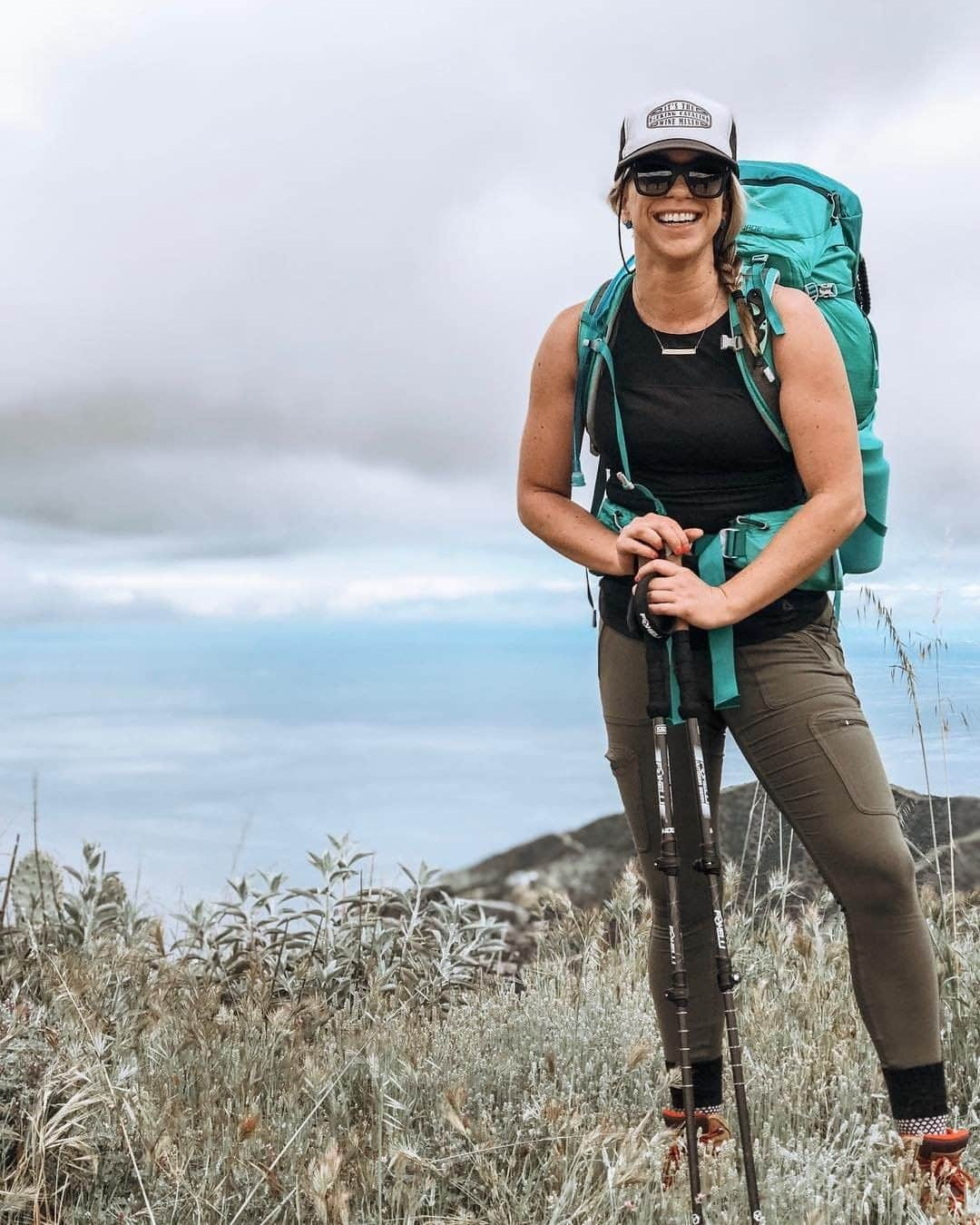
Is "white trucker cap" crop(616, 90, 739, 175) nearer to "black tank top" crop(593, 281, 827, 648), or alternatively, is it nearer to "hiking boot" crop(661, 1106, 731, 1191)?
"black tank top" crop(593, 281, 827, 648)

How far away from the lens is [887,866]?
326 centimetres

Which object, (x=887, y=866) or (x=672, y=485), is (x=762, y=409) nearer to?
(x=672, y=485)

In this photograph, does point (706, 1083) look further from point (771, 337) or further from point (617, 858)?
point (617, 858)

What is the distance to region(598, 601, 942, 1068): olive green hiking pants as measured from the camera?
3.27m

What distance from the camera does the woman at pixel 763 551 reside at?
3.26 meters

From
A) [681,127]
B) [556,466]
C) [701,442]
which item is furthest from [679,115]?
[556,466]

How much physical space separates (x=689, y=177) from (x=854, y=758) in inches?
57.3

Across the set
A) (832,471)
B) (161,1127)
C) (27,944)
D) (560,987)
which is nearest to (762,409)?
(832,471)

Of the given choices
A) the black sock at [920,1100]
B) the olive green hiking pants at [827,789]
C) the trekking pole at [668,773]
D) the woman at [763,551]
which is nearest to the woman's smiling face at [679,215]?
the woman at [763,551]

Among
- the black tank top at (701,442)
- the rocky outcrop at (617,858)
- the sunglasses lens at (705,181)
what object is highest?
the sunglasses lens at (705,181)

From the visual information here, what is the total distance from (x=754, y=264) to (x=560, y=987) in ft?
9.38

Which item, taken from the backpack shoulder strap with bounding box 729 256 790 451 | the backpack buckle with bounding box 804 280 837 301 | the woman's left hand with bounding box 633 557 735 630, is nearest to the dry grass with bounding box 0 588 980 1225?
the woman's left hand with bounding box 633 557 735 630

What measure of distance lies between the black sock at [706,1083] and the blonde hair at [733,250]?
1919mm

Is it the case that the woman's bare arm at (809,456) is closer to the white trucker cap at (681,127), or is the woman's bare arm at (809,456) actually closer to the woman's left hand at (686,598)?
→ the woman's left hand at (686,598)
